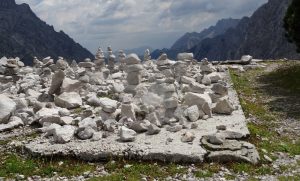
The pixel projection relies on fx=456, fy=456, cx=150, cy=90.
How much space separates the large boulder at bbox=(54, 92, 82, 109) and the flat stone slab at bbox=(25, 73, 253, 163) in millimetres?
6538

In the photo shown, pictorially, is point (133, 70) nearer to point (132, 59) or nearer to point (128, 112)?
point (132, 59)

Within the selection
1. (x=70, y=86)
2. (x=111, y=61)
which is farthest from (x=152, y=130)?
(x=111, y=61)

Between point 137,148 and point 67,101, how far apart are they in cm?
968

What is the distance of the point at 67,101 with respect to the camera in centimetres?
2619

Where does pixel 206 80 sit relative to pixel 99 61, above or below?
below

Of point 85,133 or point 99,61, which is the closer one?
point 85,133

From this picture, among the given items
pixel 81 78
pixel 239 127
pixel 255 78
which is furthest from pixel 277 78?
pixel 239 127

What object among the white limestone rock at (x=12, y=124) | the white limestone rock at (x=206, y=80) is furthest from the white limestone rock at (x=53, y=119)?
the white limestone rock at (x=206, y=80)

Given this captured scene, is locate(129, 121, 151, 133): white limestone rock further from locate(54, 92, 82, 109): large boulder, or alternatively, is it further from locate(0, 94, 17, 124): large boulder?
locate(54, 92, 82, 109): large boulder

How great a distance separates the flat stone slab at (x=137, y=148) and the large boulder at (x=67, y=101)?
6538 mm

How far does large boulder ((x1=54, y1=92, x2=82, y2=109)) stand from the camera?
26.1 meters

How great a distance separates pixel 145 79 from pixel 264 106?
1123 centimetres

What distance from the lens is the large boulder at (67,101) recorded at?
26094 mm

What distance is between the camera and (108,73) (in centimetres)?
3978
